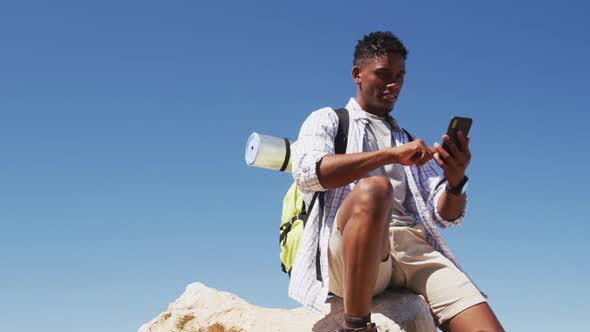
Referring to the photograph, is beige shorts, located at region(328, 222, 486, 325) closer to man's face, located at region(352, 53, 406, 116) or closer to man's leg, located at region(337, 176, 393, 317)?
man's leg, located at region(337, 176, 393, 317)

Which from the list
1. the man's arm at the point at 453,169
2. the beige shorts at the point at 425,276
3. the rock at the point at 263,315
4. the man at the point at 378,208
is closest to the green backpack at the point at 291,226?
the rock at the point at 263,315

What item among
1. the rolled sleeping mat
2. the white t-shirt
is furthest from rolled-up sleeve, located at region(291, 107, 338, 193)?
the rolled sleeping mat

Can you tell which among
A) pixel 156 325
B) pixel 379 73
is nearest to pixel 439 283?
pixel 379 73

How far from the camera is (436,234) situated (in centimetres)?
556

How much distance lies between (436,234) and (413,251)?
13.1 inches

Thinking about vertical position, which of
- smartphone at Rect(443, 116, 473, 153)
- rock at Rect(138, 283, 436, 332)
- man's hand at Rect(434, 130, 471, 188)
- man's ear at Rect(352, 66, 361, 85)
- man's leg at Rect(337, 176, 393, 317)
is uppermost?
man's ear at Rect(352, 66, 361, 85)

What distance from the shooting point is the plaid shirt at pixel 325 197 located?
505 cm

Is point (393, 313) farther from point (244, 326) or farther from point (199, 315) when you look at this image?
point (199, 315)

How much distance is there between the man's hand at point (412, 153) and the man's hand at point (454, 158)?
1.12ft

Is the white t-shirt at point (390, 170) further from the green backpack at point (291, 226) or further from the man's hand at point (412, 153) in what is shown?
the green backpack at point (291, 226)

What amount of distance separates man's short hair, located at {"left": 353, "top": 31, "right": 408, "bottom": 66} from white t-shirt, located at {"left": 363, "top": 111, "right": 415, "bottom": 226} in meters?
0.52

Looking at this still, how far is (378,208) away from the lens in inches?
175

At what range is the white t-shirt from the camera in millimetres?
5434

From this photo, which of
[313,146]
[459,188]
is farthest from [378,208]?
[459,188]
